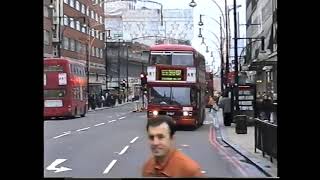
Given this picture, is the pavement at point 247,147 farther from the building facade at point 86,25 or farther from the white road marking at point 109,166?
the building facade at point 86,25

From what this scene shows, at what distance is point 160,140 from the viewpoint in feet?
12.0

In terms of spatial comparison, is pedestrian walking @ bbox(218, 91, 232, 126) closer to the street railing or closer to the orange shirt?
the street railing

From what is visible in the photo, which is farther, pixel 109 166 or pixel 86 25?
pixel 109 166

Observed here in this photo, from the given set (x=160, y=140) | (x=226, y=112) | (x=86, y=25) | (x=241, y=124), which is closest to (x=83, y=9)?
(x=86, y=25)

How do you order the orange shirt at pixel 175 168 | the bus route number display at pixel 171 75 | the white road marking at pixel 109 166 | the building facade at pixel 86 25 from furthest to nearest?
the bus route number display at pixel 171 75, the white road marking at pixel 109 166, the building facade at pixel 86 25, the orange shirt at pixel 175 168

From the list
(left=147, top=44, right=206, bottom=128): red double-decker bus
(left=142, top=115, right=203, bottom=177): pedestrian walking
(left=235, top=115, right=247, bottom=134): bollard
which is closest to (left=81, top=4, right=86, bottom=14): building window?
(left=147, top=44, right=206, bottom=128): red double-decker bus

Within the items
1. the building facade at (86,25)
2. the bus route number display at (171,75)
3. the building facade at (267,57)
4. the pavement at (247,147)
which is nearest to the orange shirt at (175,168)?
the building facade at (267,57)

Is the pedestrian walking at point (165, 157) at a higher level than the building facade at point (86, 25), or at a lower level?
lower

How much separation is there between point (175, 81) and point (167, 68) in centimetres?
131

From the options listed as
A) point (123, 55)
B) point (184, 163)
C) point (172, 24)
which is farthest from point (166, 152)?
point (123, 55)

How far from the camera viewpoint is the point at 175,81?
52.6 feet

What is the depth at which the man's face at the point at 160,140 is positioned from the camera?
143 inches

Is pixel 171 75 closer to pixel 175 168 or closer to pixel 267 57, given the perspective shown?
pixel 267 57
